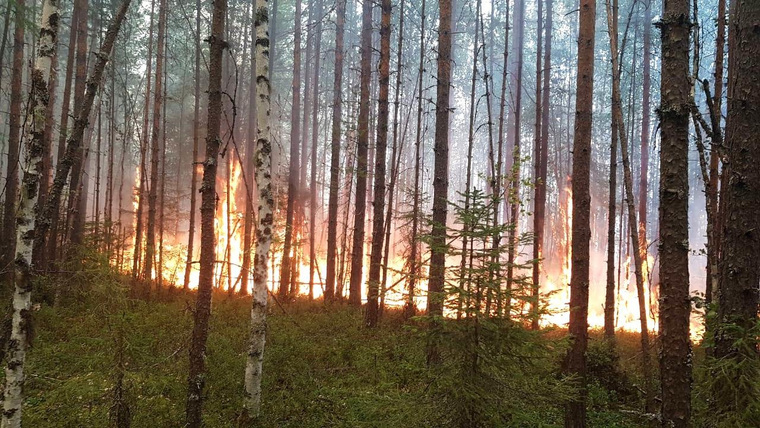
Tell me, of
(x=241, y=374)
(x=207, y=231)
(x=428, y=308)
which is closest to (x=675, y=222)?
(x=207, y=231)

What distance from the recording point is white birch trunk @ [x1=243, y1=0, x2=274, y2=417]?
5.77 meters

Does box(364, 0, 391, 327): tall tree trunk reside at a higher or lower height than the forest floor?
higher

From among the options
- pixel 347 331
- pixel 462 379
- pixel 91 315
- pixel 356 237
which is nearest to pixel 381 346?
pixel 347 331

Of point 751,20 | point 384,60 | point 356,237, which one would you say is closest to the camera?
point 751,20

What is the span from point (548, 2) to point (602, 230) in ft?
101

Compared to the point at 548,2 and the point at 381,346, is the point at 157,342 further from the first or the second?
the point at 548,2

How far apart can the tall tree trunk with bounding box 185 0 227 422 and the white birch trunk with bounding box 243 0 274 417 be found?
0.63m

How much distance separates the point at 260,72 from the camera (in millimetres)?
5840

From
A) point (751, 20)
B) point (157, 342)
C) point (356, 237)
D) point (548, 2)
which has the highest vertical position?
point (548, 2)

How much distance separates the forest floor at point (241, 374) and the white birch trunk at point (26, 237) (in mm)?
639

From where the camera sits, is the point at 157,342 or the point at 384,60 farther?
the point at 384,60

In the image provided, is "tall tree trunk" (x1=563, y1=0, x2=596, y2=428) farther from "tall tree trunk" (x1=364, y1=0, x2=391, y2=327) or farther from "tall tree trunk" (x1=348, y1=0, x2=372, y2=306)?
"tall tree trunk" (x1=348, y1=0, x2=372, y2=306)

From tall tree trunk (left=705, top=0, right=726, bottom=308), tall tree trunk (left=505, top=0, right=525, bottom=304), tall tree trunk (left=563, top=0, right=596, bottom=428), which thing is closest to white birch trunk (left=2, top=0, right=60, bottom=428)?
tall tree trunk (left=505, top=0, right=525, bottom=304)

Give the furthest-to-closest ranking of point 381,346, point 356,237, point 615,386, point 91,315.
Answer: point 356,237
point 91,315
point 381,346
point 615,386
